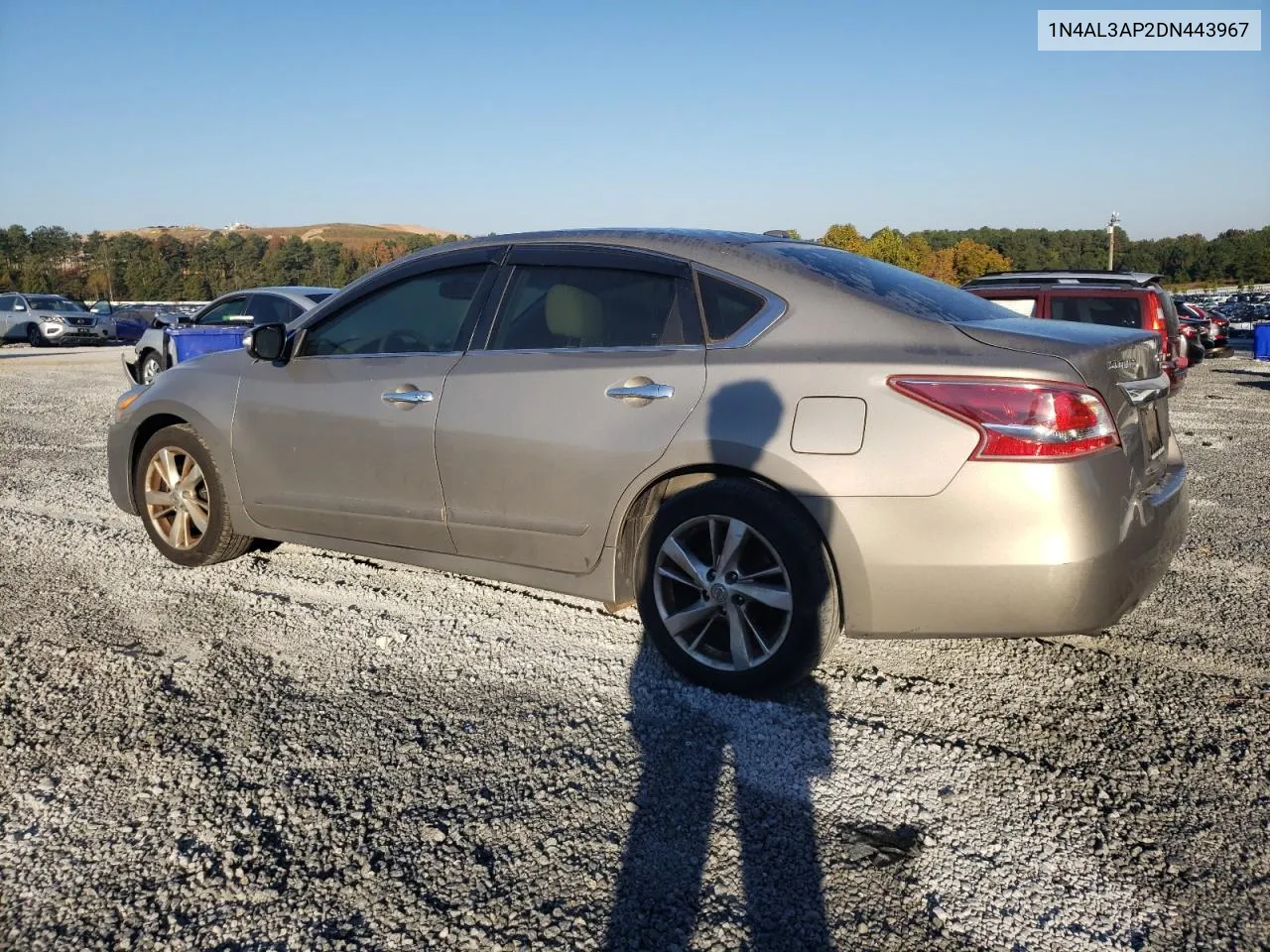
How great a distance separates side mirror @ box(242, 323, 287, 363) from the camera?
15.1ft

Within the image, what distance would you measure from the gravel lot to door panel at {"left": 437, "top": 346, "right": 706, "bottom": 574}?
45cm

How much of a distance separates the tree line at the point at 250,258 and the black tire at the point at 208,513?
7048 centimetres

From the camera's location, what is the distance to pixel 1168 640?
157 inches

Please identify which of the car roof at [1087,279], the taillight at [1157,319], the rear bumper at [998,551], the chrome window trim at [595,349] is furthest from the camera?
the car roof at [1087,279]

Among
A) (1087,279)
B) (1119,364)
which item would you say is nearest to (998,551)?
(1119,364)

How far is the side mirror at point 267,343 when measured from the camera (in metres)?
4.61

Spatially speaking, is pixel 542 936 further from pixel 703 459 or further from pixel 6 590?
pixel 6 590

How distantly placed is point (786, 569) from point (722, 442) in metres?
0.47

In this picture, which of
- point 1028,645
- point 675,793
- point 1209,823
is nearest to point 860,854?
point 675,793

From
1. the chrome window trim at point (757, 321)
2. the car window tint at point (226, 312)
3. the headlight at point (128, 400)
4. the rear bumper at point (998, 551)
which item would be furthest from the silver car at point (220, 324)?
the rear bumper at point (998, 551)

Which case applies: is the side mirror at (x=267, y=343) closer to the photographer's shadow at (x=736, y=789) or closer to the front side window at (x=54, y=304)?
the photographer's shadow at (x=736, y=789)

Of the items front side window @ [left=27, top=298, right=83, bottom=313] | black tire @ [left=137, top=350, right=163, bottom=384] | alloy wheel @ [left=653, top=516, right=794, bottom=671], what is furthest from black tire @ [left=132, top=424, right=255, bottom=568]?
front side window @ [left=27, top=298, right=83, bottom=313]

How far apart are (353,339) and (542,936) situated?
3.07 metres

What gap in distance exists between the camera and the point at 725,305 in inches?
143
